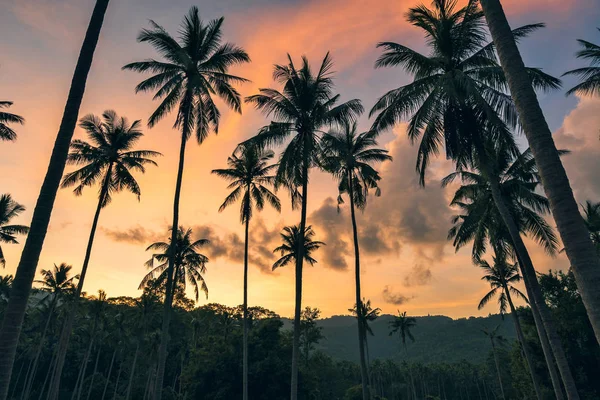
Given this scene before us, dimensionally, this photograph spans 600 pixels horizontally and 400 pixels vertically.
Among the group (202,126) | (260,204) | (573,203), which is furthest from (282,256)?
(573,203)

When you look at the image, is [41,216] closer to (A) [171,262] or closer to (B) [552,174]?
(B) [552,174]

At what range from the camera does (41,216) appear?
6.76 meters

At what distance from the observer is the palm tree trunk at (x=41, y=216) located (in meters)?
6.00

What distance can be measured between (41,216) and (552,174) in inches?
368

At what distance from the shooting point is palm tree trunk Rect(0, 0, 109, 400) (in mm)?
6000

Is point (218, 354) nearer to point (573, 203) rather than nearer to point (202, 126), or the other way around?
point (202, 126)

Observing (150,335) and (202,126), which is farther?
(150,335)

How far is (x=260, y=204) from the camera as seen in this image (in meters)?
28.3

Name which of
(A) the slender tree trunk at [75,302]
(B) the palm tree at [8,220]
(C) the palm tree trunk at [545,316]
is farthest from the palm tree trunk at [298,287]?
(B) the palm tree at [8,220]

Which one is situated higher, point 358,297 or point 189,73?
point 189,73

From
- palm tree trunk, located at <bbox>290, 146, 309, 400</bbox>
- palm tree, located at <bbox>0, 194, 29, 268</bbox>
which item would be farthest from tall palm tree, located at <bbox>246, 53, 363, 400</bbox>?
palm tree, located at <bbox>0, 194, 29, 268</bbox>

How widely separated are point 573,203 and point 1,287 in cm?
6144

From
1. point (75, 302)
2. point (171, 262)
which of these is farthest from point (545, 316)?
point (75, 302)

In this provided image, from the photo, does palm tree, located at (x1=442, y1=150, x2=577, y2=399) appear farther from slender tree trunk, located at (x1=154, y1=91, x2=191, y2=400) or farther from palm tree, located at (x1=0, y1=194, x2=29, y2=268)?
palm tree, located at (x1=0, y1=194, x2=29, y2=268)
